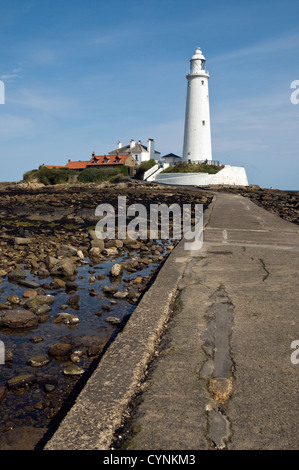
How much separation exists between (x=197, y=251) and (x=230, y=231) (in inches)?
108

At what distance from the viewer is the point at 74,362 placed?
3127mm

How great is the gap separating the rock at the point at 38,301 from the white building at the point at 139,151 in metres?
60.4

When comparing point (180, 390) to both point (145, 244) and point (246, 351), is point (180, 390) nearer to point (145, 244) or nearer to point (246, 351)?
point (246, 351)

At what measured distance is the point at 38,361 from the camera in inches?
121

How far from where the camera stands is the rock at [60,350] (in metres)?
3.23

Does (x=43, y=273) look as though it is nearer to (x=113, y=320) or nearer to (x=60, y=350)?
(x=113, y=320)

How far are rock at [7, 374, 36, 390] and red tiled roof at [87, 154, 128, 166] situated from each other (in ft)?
194

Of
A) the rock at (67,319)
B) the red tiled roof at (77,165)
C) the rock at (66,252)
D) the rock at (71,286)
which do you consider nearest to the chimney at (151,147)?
the red tiled roof at (77,165)

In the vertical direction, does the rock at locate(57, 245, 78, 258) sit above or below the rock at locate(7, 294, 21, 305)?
above

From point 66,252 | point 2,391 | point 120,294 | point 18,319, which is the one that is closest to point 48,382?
point 2,391

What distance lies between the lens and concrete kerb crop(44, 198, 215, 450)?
1929 mm

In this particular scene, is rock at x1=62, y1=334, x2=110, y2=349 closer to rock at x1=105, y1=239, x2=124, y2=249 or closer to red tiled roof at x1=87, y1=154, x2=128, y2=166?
rock at x1=105, y1=239, x2=124, y2=249

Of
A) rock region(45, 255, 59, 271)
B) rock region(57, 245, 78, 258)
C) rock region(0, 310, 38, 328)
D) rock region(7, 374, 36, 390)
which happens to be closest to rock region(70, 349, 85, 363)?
rock region(7, 374, 36, 390)

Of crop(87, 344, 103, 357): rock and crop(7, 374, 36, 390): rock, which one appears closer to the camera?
→ crop(7, 374, 36, 390): rock
